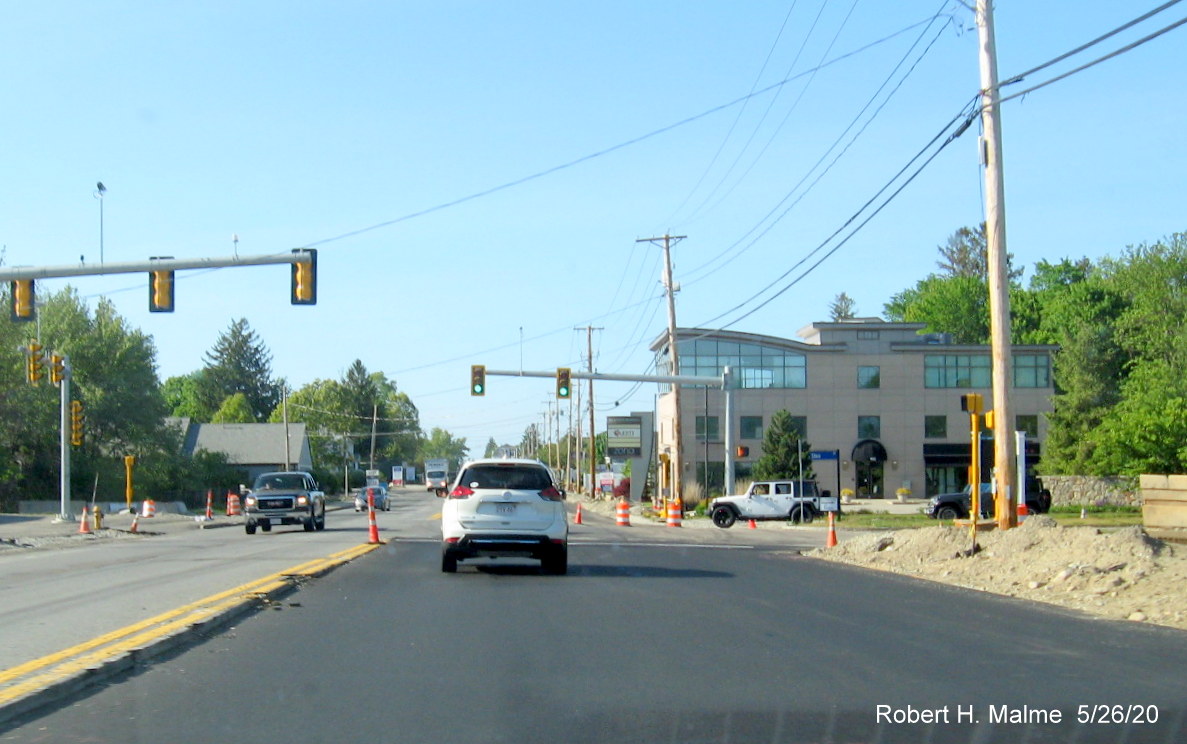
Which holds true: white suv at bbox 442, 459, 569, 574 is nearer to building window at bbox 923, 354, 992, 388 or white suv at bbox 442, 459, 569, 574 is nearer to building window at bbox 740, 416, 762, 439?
building window at bbox 740, 416, 762, 439

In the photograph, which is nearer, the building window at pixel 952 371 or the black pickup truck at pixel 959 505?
the black pickup truck at pixel 959 505

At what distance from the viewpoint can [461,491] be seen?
17719 millimetres

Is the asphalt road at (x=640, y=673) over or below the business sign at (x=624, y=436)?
below

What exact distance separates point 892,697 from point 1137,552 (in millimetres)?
10026

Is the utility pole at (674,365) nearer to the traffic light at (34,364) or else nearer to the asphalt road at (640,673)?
the traffic light at (34,364)

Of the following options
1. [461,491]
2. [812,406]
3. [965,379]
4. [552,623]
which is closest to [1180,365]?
[965,379]

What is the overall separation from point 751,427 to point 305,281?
58.3 meters

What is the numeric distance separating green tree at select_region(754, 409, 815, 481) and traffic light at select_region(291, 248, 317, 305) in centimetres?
4697

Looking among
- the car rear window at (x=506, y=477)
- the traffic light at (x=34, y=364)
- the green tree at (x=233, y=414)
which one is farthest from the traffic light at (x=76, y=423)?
the green tree at (x=233, y=414)

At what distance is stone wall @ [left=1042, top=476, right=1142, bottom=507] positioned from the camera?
57.1m

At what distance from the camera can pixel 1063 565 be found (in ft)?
56.1

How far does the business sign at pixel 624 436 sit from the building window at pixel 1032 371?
3041 cm

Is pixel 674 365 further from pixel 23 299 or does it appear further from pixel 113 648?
pixel 113 648

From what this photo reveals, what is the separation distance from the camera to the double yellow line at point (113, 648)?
8.14 metres
